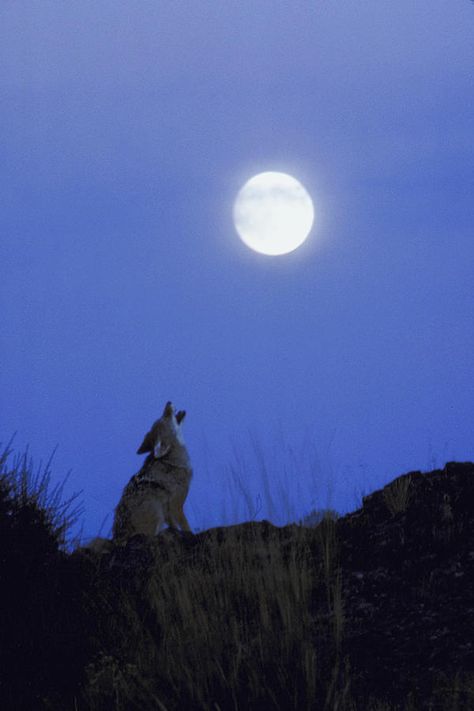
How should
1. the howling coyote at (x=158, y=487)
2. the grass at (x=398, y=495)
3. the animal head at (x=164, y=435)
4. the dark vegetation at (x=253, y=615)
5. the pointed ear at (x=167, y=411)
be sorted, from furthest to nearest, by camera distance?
1. the pointed ear at (x=167, y=411)
2. the animal head at (x=164, y=435)
3. the howling coyote at (x=158, y=487)
4. the grass at (x=398, y=495)
5. the dark vegetation at (x=253, y=615)

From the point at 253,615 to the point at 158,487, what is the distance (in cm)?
366

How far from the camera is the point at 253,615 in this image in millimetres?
6688

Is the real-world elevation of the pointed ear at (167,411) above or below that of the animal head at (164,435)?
above

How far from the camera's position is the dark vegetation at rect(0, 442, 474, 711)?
5312mm

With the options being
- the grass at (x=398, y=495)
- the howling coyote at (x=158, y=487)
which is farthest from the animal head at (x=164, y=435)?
the grass at (x=398, y=495)

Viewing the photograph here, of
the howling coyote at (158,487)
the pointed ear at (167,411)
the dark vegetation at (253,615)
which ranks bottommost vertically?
the dark vegetation at (253,615)

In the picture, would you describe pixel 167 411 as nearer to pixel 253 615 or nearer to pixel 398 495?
pixel 398 495

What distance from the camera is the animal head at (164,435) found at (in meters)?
10.7

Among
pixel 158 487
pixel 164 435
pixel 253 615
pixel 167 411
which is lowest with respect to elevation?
pixel 253 615

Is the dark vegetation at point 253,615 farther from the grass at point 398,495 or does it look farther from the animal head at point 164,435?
the animal head at point 164,435

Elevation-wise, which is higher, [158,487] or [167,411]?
[167,411]

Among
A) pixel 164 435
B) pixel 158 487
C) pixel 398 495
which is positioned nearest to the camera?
pixel 398 495

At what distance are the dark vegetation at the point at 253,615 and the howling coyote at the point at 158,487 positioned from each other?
194 centimetres

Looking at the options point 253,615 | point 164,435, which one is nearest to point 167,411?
point 164,435
